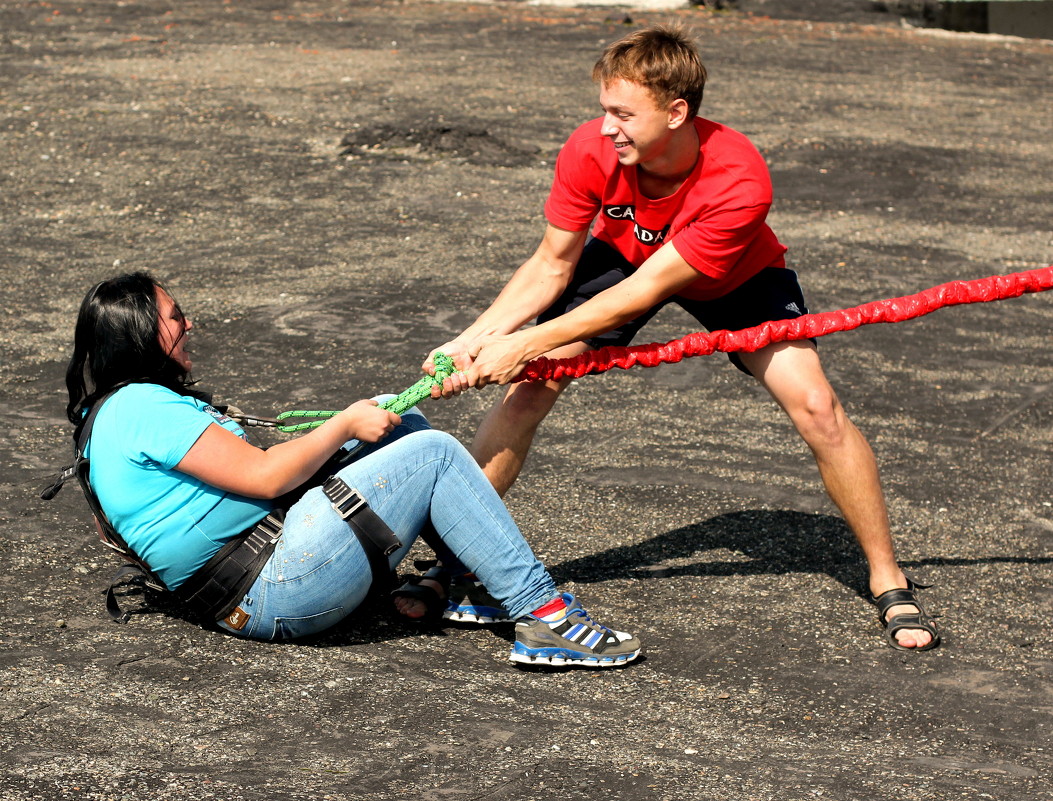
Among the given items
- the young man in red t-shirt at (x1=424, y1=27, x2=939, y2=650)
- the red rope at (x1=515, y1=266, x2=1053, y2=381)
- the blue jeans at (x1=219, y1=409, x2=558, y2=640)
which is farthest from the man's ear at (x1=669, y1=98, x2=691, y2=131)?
the blue jeans at (x1=219, y1=409, x2=558, y2=640)

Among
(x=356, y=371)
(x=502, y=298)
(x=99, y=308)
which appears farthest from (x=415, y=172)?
(x=99, y=308)

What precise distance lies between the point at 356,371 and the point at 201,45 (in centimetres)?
848

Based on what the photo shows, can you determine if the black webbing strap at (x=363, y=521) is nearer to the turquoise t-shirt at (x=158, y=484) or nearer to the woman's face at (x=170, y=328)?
the turquoise t-shirt at (x=158, y=484)

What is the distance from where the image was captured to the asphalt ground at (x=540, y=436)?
3.33m

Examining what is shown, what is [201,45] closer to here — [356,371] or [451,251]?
[451,251]

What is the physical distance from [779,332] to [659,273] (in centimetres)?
46

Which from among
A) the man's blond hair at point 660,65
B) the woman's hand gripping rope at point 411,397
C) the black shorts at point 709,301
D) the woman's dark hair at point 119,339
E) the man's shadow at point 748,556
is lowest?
the man's shadow at point 748,556

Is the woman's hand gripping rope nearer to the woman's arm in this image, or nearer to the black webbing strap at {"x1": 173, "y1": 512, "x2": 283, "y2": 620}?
the woman's arm

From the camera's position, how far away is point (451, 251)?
8.01 metres

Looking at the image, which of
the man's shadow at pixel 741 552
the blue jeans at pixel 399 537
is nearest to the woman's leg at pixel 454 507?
Result: the blue jeans at pixel 399 537

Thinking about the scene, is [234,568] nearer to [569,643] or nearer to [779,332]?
[569,643]

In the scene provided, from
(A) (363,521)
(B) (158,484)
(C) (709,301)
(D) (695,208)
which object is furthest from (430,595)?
(D) (695,208)

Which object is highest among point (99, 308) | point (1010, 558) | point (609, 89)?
point (609, 89)

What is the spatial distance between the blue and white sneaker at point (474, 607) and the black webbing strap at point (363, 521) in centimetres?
50
